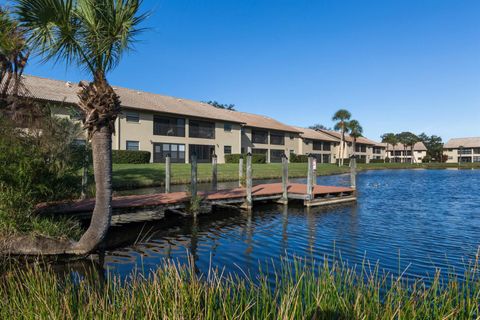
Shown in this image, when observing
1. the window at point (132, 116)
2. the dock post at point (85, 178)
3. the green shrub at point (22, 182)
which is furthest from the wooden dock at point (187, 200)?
the window at point (132, 116)

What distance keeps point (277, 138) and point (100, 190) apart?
49656 mm

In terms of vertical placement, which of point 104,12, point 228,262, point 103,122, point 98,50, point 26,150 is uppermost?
point 104,12

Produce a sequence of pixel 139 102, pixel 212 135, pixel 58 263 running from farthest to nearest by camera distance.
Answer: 1. pixel 212 135
2. pixel 139 102
3. pixel 58 263

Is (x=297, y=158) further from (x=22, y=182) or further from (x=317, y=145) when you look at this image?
(x=22, y=182)

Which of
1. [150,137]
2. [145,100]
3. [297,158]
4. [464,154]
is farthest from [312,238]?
[464,154]

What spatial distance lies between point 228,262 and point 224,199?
684 centimetres

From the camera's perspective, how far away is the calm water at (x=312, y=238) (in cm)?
908

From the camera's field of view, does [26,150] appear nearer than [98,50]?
No

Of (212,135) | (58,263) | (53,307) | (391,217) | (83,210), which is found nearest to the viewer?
(53,307)

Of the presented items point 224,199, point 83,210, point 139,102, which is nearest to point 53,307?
point 83,210

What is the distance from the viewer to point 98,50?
25.5ft

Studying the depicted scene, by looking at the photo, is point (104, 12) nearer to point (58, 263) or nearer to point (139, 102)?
point (58, 263)

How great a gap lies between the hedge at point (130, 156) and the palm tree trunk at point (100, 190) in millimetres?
25215

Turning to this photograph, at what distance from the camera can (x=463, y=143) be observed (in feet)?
346
